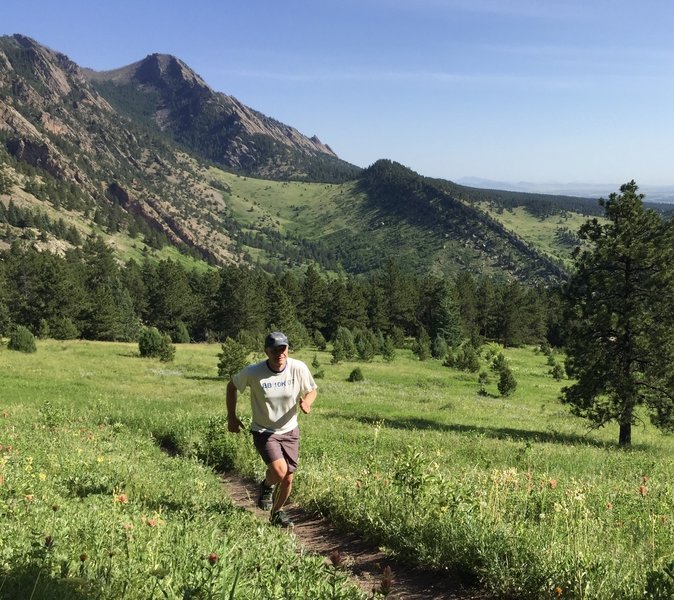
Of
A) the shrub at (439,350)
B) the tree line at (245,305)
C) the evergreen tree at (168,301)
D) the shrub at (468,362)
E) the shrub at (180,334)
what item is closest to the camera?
the shrub at (468,362)

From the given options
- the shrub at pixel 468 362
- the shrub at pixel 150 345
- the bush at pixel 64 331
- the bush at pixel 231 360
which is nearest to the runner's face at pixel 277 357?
the bush at pixel 231 360

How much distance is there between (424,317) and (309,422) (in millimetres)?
78532

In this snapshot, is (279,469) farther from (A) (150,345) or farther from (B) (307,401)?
(A) (150,345)

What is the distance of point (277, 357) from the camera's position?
259 inches

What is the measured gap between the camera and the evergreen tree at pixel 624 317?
782 inches

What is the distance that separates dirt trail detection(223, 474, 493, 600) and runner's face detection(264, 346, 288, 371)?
2129 millimetres

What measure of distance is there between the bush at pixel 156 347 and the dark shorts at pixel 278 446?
38.9 m

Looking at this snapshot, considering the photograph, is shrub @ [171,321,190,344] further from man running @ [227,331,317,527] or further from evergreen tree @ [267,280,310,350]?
man running @ [227,331,317,527]

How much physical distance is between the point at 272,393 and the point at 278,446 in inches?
27.3

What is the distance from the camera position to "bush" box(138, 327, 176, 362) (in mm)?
43312

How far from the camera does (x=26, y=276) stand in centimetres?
8400

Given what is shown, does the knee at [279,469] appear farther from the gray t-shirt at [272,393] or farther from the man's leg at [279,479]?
the gray t-shirt at [272,393]

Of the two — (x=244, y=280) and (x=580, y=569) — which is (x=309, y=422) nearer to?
(x=580, y=569)

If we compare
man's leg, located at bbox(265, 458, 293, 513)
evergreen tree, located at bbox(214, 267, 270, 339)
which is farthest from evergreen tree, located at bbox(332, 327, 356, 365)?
man's leg, located at bbox(265, 458, 293, 513)
